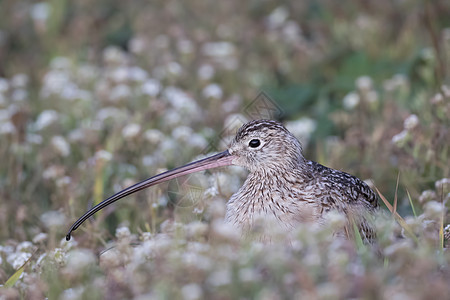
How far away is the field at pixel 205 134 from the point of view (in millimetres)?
3217

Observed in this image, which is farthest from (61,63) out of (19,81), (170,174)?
(170,174)

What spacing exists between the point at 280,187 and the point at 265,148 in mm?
294

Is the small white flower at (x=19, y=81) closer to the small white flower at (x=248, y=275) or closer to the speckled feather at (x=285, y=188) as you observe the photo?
the speckled feather at (x=285, y=188)

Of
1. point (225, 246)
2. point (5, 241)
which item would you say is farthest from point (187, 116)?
point (225, 246)

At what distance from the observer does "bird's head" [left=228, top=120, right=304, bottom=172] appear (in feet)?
15.6

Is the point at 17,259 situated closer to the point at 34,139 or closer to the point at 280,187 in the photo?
the point at 280,187

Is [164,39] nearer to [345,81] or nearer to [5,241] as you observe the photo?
[345,81]

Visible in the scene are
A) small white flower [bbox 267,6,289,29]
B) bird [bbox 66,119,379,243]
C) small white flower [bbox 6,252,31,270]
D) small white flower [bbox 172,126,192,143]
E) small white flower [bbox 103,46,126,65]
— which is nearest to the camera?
bird [bbox 66,119,379,243]

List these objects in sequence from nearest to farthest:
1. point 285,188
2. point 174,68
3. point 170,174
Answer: point 285,188
point 170,174
point 174,68

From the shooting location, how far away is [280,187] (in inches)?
183

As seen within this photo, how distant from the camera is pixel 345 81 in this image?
7.73 meters

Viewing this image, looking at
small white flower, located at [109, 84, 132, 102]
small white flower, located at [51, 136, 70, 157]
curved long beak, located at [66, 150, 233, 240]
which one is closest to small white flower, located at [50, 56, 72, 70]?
small white flower, located at [109, 84, 132, 102]

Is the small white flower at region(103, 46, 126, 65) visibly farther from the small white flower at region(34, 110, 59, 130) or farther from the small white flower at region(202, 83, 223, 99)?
the small white flower at region(34, 110, 59, 130)

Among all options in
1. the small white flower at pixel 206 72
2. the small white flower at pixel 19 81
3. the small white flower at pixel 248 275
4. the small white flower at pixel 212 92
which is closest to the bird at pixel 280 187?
the small white flower at pixel 248 275
